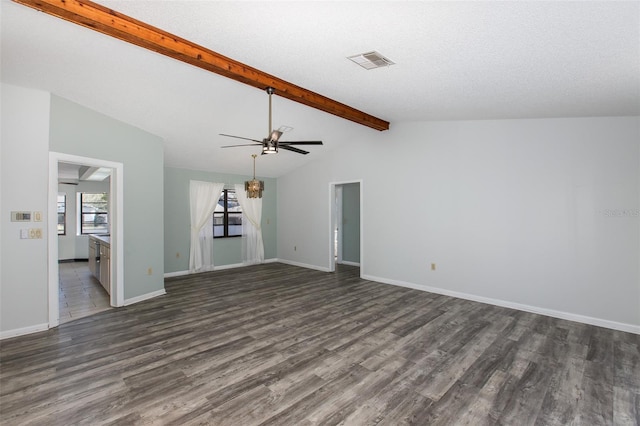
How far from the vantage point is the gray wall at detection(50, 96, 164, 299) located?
4.00 meters

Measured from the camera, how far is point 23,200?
11.9 feet

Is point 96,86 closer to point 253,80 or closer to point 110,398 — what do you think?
point 253,80

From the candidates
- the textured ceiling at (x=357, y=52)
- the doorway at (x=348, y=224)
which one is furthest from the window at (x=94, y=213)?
the doorway at (x=348, y=224)

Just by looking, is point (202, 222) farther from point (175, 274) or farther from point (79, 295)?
point (79, 295)

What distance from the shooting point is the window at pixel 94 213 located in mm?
9396

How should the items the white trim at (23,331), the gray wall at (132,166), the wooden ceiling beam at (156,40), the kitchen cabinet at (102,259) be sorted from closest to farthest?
the wooden ceiling beam at (156,40), the white trim at (23,331), the gray wall at (132,166), the kitchen cabinet at (102,259)

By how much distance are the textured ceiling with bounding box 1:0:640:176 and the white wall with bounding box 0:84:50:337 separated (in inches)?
10.7

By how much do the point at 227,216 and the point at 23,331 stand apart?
15.3 ft

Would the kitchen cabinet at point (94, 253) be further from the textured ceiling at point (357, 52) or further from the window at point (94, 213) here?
the textured ceiling at point (357, 52)

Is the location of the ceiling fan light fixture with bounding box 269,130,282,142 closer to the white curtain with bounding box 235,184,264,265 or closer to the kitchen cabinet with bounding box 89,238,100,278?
the white curtain with bounding box 235,184,264,265

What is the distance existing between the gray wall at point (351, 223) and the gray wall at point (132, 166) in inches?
183

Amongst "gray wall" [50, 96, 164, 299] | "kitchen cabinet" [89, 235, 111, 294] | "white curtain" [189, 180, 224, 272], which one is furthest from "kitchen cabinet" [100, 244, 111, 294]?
"white curtain" [189, 180, 224, 272]

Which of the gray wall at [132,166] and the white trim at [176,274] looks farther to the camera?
the white trim at [176,274]

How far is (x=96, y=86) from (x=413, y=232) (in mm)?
5184
